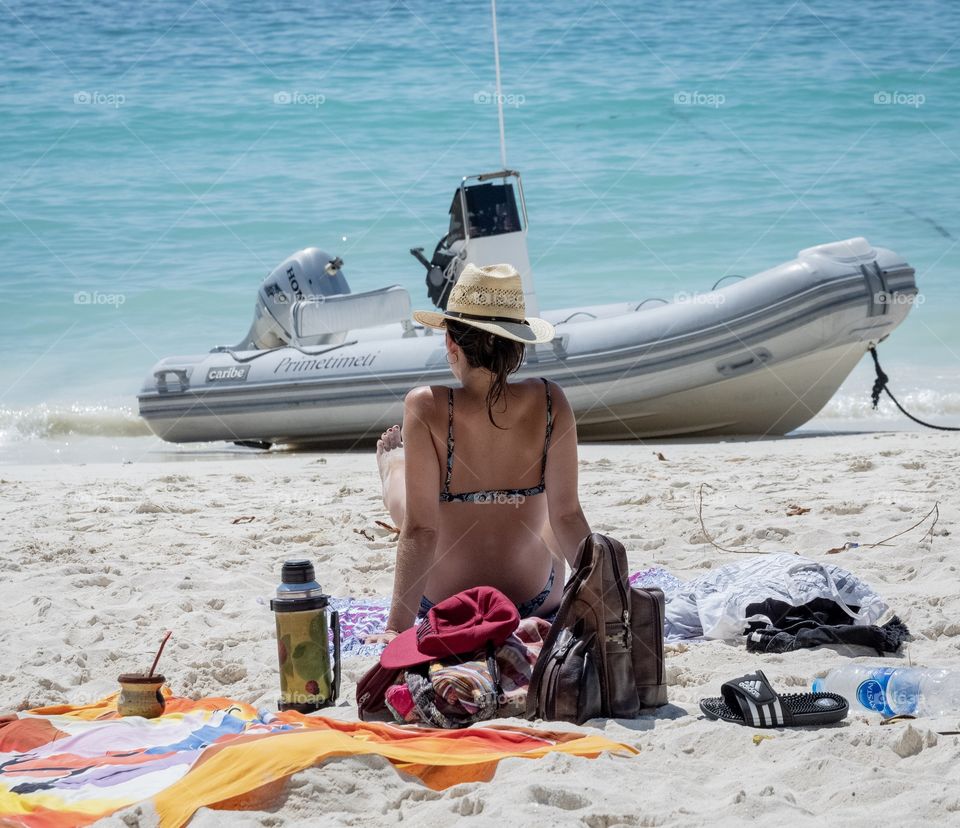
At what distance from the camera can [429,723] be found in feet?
8.27

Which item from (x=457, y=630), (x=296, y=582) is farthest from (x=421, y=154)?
(x=457, y=630)

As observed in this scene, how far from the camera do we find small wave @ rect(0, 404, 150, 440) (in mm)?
9914

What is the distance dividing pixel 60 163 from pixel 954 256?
13.2 m

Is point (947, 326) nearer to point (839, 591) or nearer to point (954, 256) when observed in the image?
point (954, 256)

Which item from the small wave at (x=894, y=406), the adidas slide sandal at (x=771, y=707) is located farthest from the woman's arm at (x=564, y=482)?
the small wave at (x=894, y=406)

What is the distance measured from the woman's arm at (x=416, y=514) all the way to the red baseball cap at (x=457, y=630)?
148 mm

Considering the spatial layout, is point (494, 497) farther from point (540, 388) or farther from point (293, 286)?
point (293, 286)

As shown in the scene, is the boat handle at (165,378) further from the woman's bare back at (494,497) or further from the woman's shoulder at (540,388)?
the woman's shoulder at (540,388)

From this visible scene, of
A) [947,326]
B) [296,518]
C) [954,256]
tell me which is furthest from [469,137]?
[296,518]

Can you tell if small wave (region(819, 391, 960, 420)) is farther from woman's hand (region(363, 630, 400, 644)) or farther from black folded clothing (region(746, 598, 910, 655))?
woman's hand (region(363, 630, 400, 644))

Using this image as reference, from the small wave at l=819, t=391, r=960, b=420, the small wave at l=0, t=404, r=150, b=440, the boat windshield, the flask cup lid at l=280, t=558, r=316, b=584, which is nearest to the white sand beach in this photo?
the flask cup lid at l=280, t=558, r=316, b=584

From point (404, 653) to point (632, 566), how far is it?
5.44ft

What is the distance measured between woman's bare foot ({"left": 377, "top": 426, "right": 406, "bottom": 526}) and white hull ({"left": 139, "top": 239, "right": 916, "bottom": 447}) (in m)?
4.11

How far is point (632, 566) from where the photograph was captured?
4.12 meters
